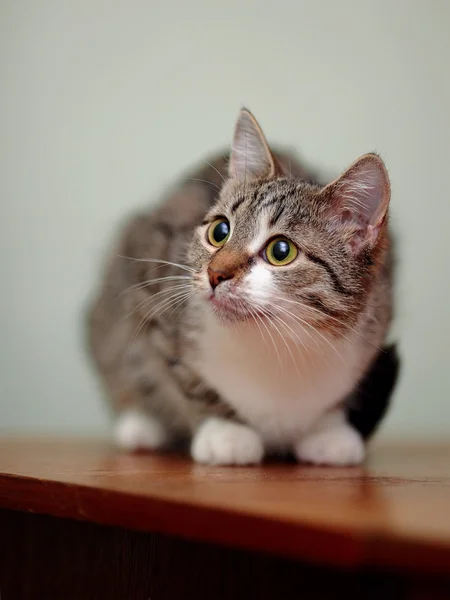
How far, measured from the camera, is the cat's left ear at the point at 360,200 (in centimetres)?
97

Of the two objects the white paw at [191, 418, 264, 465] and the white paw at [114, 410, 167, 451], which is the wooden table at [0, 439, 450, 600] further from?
the white paw at [114, 410, 167, 451]

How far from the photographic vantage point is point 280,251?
100 centimetres

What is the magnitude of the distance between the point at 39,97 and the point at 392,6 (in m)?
0.92

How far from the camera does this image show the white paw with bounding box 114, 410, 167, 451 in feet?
4.23

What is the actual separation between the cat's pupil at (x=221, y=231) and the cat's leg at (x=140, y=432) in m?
0.44

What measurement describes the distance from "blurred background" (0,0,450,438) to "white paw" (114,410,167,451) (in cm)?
29

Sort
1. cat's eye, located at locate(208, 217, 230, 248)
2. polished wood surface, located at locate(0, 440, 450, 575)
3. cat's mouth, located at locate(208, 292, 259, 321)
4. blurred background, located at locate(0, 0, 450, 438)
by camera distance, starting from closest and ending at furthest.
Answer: polished wood surface, located at locate(0, 440, 450, 575) < cat's mouth, located at locate(208, 292, 259, 321) < cat's eye, located at locate(208, 217, 230, 248) < blurred background, located at locate(0, 0, 450, 438)

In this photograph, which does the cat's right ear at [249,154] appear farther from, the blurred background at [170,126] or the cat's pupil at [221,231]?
the blurred background at [170,126]

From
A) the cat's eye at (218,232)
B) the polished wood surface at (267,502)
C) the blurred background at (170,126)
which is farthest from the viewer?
the blurred background at (170,126)

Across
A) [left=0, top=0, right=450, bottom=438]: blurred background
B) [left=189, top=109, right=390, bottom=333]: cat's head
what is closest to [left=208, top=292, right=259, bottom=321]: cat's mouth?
[left=189, top=109, right=390, bottom=333]: cat's head

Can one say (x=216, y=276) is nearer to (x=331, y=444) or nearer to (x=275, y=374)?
(x=275, y=374)

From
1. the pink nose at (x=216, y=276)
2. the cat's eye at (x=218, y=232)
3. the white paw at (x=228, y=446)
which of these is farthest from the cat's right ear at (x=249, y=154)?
the white paw at (x=228, y=446)

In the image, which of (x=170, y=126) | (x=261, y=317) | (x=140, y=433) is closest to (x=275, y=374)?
(x=261, y=317)

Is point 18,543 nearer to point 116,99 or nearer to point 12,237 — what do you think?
point 12,237
